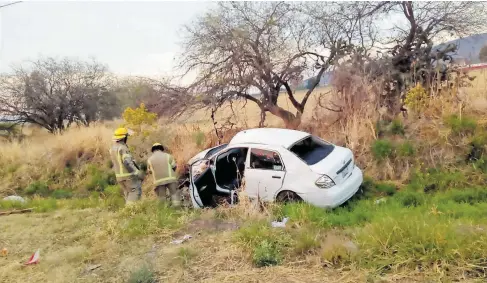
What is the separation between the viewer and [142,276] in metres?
5.46

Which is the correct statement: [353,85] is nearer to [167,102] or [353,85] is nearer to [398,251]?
[167,102]

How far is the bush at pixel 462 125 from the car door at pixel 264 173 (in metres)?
4.68

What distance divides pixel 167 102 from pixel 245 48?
10.4 feet

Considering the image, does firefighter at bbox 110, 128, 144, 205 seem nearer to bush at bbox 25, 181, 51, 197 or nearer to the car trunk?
the car trunk

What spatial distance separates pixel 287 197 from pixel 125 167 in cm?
347

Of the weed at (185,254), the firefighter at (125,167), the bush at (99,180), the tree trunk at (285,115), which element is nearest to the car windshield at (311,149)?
the weed at (185,254)

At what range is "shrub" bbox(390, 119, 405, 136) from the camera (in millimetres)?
11438

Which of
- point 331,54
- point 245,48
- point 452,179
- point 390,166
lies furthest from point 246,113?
point 452,179

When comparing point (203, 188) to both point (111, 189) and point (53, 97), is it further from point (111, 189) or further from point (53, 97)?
point (53, 97)

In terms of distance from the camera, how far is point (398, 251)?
5117mm

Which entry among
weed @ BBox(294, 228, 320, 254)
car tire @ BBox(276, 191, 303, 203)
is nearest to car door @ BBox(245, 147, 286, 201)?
car tire @ BBox(276, 191, 303, 203)

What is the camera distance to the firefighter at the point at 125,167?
9328 millimetres

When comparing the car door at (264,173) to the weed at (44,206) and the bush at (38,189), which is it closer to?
the weed at (44,206)

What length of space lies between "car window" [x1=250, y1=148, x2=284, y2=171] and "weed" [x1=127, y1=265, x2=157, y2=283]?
3.80 meters
